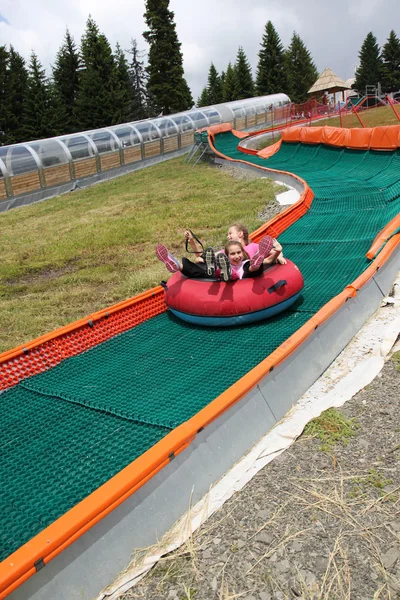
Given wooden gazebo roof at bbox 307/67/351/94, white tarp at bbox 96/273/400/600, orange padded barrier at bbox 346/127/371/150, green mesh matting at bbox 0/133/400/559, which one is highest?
wooden gazebo roof at bbox 307/67/351/94

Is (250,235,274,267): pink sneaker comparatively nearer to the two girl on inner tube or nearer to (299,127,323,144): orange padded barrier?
the two girl on inner tube

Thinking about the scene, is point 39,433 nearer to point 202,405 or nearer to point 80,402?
point 80,402

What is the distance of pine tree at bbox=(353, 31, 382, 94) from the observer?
64856mm

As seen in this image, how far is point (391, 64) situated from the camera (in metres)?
63.5

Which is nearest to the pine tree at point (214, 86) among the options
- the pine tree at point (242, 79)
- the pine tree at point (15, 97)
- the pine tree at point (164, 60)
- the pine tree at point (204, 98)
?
the pine tree at point (204, 98)

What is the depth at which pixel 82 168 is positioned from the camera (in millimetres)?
20828

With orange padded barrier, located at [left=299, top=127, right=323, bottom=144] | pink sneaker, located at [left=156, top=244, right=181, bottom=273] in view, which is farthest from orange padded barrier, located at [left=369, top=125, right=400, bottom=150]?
pink sneaker, located at [left=156, top=244, right=181, bottom=273]

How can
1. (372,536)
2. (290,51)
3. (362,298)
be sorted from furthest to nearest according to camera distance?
(290,51)
(362,298)
(372,536)

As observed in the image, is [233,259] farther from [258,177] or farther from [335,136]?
[335,136]

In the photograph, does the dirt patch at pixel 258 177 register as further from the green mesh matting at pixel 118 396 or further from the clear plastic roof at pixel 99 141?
the clear plastic roof at pixel 99 141

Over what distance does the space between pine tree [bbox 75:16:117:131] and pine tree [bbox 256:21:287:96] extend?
19.3 metres

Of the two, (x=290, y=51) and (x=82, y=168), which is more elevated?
(x=290, y=51)

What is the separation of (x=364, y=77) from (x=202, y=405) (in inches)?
2767

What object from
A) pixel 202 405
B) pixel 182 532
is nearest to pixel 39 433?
pixel 202 405
